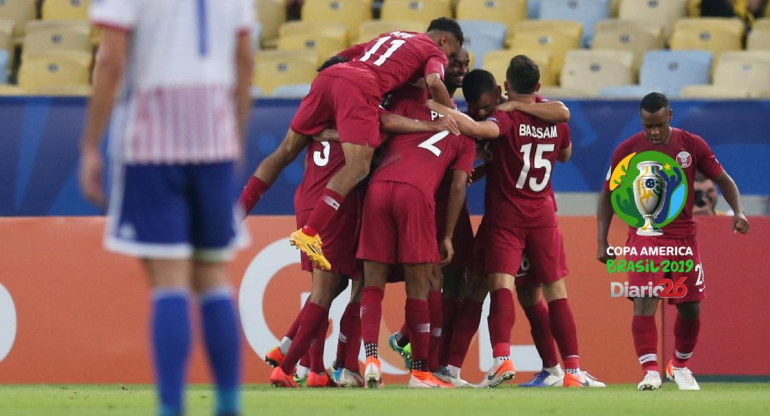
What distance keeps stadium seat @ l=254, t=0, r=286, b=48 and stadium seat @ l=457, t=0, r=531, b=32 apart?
205cm

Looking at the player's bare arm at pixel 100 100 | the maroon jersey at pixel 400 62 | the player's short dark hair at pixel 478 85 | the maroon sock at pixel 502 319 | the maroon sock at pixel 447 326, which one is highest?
the player's bare arm at pixel 100 100

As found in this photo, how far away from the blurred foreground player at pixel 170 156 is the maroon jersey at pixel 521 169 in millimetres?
4074

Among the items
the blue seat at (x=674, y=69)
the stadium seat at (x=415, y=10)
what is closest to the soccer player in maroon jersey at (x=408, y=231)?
the blue seat at (x=674, y=69)

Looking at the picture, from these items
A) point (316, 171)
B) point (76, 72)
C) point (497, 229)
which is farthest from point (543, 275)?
point (76, 72)

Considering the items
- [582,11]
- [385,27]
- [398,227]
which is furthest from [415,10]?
[398,227]

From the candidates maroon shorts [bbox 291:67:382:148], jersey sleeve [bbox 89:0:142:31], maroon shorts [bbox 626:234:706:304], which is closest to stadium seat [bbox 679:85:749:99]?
maroon shorts [bbox 626:234:706:304]

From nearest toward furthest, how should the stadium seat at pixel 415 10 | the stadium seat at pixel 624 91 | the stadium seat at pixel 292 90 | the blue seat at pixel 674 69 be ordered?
the stadium seat at pixel 292 90, the stadium seat at pixel 624 91, the blue seat at pixel 674 69, the stadium seat at pixel 415 10

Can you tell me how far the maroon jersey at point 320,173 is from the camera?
7906 millimetres

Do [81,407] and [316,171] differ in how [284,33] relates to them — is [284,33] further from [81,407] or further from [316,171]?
[81,407]

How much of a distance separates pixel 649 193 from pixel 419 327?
77.4 inches

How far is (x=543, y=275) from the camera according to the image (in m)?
8.16

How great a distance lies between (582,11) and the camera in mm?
14289

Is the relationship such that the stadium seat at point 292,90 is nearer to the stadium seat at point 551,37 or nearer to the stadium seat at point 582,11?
the stadium seat at point 551,37

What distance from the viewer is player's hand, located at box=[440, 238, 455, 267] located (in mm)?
7859
